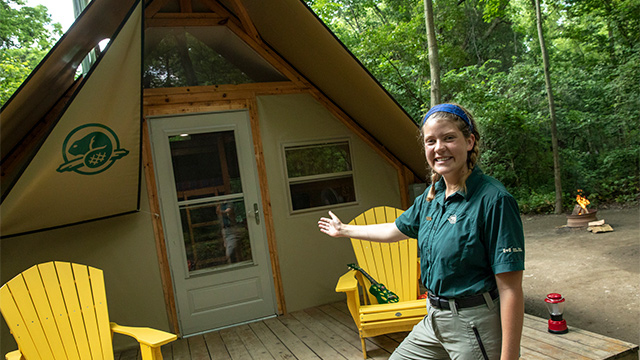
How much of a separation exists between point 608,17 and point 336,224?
38.0 ft

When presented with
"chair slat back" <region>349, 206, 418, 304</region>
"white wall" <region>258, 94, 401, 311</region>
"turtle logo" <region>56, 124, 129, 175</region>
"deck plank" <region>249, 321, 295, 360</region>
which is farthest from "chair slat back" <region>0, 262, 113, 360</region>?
"chair slat back" <region>349, 206, 418, 304</region>

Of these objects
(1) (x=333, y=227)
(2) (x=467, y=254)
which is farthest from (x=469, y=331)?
(1) (x=333, y=227)

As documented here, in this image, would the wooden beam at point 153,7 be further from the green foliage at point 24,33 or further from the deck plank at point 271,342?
the green foliage at point 24,33

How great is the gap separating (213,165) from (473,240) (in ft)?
10.3

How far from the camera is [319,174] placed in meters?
4.50

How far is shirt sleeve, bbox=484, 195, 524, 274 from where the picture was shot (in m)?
1.26

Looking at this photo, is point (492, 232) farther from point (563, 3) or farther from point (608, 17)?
point (563, 3)

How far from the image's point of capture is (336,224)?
6.70 feet

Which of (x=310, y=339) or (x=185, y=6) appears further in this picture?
(x=185, y=6)

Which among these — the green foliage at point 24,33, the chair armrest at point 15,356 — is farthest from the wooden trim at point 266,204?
the green foliage at point 24,33

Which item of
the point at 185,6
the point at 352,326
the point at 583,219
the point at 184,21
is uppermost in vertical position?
the point at 185,6

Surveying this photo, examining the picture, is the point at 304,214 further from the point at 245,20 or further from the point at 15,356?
the point at 15,356

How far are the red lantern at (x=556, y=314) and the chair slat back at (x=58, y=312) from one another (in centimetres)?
294

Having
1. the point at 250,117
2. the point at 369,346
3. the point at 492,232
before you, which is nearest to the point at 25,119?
the point at 250,117
